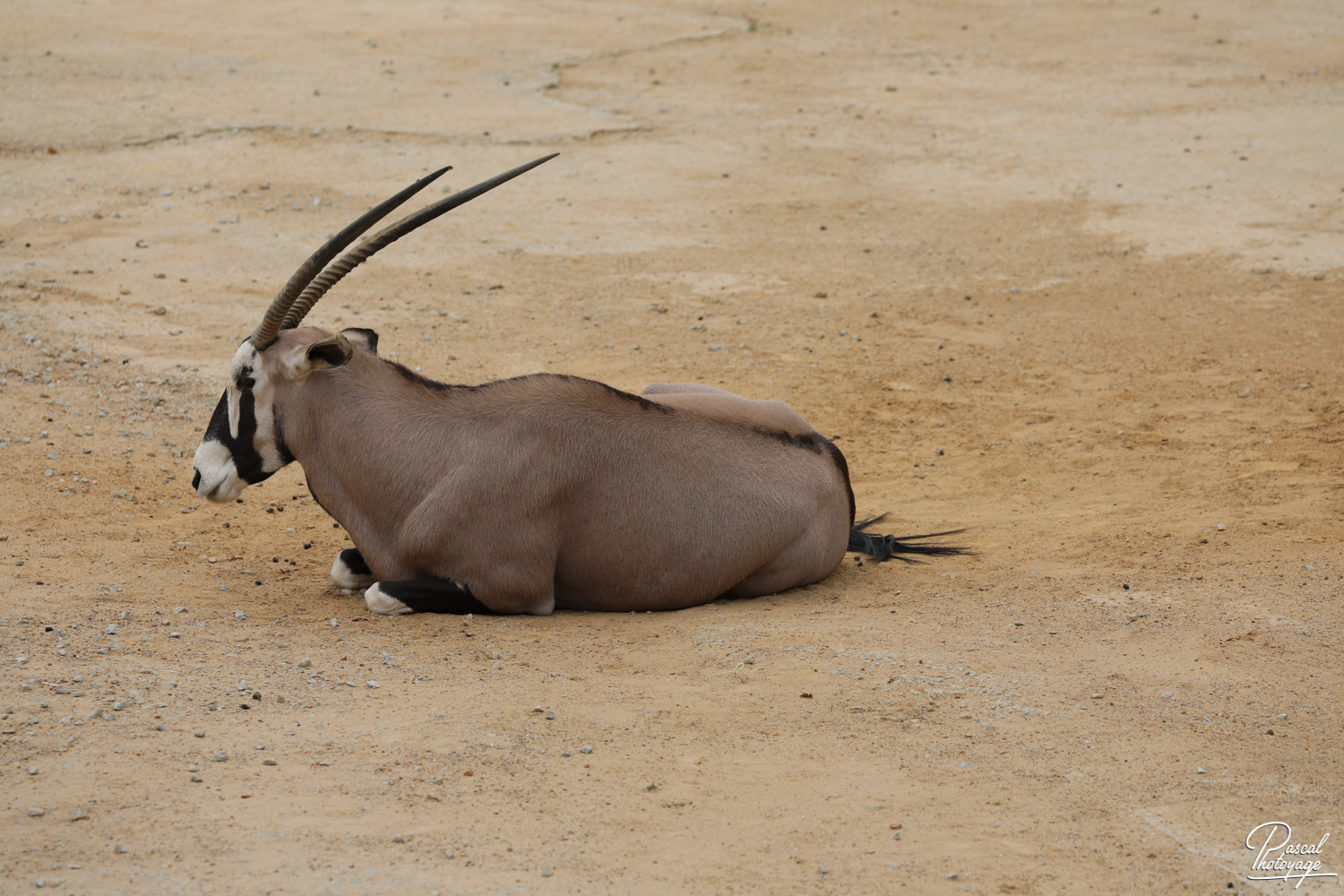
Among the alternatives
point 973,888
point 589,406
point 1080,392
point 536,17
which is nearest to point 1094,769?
point 973,888

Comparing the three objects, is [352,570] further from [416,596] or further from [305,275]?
[305,275]

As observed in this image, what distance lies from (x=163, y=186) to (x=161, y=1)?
23.9 feet

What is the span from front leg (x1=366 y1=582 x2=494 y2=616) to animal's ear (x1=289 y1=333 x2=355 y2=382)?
1037mm

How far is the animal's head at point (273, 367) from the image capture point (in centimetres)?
621

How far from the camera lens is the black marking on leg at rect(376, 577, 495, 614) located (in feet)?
19.9

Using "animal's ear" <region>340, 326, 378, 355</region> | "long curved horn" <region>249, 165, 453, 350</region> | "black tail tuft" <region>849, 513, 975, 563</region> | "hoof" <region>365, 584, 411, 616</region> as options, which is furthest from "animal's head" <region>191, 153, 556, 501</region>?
→ "black tail tuft" <region>849, 513, 975, 563</region>

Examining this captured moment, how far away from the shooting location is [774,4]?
Result: 20.7m

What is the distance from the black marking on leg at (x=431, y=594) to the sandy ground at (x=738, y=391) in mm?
141

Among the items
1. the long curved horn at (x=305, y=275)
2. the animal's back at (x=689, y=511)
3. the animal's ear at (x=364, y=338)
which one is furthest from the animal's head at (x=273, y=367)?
the animal's back at (x=689, y=511)

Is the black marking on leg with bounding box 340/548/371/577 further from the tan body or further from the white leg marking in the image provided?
the tan body

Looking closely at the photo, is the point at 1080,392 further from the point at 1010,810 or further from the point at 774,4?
the point at 774,4

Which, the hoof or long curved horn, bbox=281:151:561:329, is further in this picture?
long curved horn, bbox=281:151:561:329

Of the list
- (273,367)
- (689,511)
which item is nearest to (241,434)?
(273,367)

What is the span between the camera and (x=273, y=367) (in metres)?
6.33
